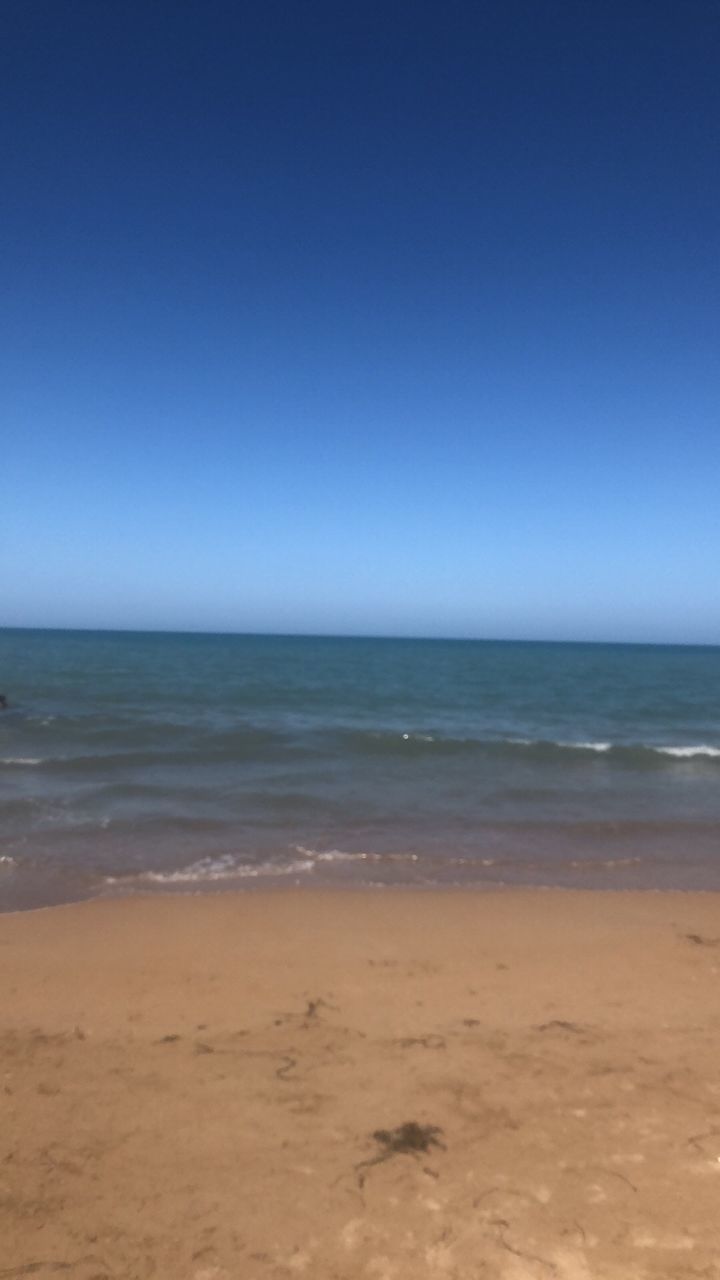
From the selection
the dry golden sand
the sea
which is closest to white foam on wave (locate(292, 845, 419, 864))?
the sea

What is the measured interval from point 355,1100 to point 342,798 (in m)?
9.06

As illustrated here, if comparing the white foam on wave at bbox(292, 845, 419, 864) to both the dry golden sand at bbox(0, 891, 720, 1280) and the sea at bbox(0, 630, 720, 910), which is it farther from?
the dry golden sand at bbox(0, 891, 720, 1280)

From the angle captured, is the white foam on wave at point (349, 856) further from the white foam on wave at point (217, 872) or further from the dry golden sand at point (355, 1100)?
the dry golden sand at point (355, 1100)

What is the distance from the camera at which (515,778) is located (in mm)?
15398

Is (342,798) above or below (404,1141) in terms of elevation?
below

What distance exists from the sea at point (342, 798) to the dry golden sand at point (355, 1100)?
2.09m

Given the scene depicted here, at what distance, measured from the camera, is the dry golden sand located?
124 inches

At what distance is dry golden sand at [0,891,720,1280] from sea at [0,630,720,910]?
209 cm

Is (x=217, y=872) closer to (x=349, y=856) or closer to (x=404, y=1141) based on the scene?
(x=349, y=856)

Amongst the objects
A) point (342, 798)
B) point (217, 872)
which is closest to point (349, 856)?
point (217, 872)

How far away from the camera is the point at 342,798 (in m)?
13.2

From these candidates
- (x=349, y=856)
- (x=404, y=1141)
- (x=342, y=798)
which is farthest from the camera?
(x=342, y=798)

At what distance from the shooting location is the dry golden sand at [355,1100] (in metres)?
3.14

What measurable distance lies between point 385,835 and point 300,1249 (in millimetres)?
7842
